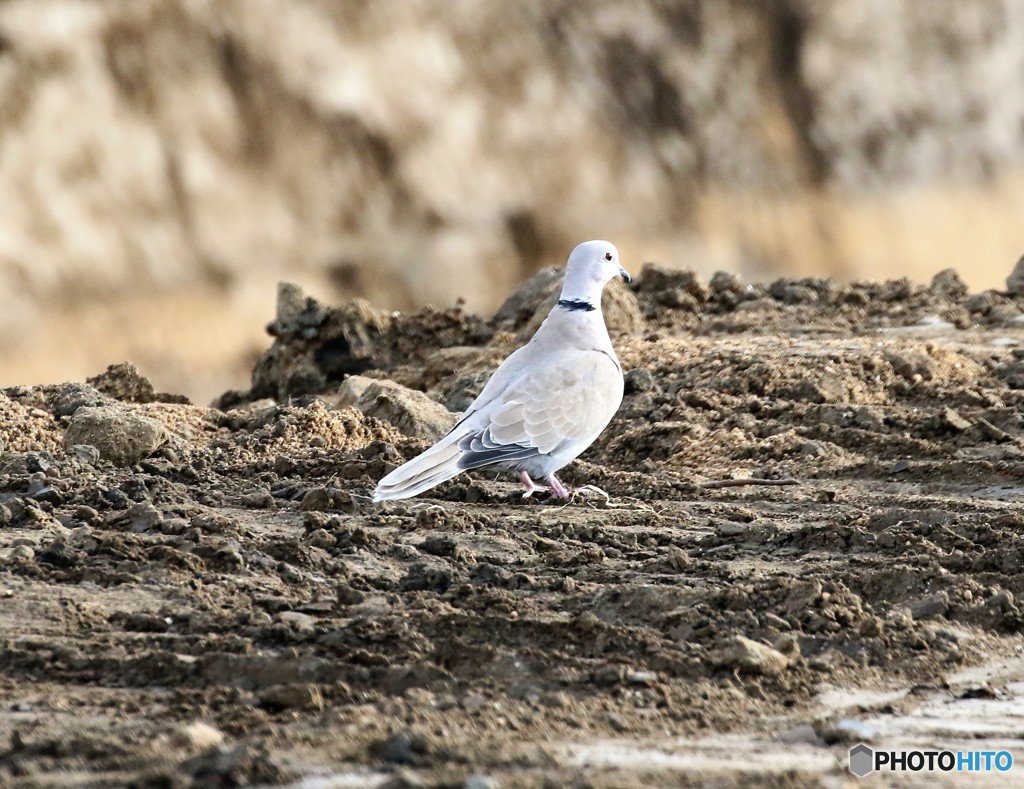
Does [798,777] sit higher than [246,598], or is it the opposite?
[246,598]

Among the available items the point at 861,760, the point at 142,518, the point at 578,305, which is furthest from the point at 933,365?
the point at 861,760

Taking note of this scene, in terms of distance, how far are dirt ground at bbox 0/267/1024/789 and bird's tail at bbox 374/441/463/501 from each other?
0.13 meters

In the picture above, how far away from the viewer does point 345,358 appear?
10594 millimetres

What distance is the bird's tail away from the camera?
5461 millimetres

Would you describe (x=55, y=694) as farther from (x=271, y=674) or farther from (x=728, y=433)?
(x=728, y=433)

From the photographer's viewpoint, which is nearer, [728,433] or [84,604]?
[84,604]

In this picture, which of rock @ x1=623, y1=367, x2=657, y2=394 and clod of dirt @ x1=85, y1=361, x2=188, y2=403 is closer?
rock @ x1=623, y1=367, x2=657, y2=394

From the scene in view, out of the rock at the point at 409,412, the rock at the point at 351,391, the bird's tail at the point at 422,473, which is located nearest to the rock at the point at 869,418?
the rock at the point at 409,412

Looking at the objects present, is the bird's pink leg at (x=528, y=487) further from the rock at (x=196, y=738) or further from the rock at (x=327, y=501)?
the rock at (x=196, y=738)

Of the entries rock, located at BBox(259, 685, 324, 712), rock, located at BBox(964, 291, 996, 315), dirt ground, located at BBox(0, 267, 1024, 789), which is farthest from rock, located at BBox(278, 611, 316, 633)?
rock, located at BBox(964, 291, 996, 315)

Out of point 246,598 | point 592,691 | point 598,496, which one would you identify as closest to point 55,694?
point 246,598

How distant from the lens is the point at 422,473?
5.57 meters

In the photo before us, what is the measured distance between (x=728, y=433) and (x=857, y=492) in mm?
1040

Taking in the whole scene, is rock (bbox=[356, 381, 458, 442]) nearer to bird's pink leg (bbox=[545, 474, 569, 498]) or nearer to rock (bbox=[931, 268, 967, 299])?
bird's pink leg (bbox=[545, 474, 569, 498])
